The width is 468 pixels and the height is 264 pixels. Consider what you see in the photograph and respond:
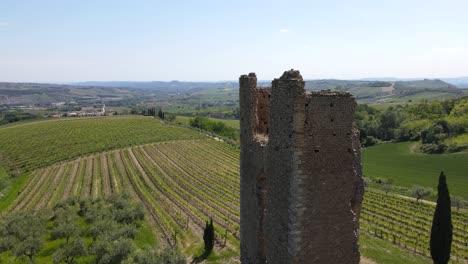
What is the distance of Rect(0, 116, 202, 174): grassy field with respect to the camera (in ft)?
265

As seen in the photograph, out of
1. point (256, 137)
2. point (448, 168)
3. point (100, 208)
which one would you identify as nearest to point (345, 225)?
point (256, 137)

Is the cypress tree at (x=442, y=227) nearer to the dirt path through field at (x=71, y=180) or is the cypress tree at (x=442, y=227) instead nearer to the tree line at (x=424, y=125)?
the dirt path through field at (x=71, y=180)

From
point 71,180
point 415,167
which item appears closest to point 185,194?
point 71,180

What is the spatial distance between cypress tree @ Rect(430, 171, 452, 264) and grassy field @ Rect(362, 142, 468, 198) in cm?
3503

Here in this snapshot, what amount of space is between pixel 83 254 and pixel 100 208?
12.8 metres

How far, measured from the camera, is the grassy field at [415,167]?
6425 cm

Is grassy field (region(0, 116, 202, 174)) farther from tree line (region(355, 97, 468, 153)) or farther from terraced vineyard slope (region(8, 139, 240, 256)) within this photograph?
tree line (region(355, 97, 468, 153))

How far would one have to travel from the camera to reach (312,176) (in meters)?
10.8

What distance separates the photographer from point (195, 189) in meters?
54.9

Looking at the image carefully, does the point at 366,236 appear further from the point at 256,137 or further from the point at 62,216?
the point at 62,216

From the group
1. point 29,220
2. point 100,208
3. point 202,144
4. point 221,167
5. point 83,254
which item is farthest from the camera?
point 202,144

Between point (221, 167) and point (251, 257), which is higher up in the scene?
point (251, 257)

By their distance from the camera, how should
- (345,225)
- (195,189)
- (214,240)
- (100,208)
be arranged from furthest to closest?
(195,189) < (100,208) < (214,240) < (345,225)

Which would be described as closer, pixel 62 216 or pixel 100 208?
pixel 62 216
